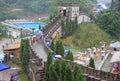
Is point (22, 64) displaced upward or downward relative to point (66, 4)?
downward

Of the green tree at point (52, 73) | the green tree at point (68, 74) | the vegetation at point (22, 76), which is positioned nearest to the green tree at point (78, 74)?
the green tree at point (68, 74)

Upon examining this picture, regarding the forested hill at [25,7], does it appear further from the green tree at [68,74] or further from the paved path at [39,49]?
the green tree at [68,74]

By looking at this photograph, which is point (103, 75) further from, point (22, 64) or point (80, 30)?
point (80, 30)

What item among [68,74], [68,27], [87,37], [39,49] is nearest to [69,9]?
[68,27]

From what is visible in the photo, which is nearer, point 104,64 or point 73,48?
point 104,64

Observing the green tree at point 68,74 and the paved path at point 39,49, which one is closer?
the green tree at point 68,74

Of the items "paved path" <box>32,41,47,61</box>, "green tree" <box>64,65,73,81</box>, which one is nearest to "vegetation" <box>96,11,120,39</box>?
"paved path" <box>32,41,47,61</box>

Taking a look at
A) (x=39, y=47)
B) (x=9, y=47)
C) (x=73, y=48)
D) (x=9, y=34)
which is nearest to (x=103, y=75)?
(x=39, y=47)

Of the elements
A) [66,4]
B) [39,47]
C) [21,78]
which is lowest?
[21,78]

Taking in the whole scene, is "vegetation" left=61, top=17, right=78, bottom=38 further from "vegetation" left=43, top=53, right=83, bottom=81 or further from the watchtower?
"vegetation" left=43, top=53, right=83, bottom=81
